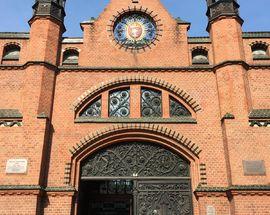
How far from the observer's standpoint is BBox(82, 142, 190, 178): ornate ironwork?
1147 centimetres

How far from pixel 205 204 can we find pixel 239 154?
1.75 m

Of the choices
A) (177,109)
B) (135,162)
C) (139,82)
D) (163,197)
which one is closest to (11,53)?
(139,82)

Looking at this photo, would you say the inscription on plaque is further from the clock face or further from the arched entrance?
the clock face

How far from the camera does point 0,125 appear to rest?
1151 cm

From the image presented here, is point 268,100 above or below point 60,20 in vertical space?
below

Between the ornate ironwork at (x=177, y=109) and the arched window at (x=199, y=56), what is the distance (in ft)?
5.58

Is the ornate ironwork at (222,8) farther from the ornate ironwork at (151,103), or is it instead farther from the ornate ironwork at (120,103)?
the ornate ironwork at (120,103)

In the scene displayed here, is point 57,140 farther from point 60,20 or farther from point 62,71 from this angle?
point 60,20

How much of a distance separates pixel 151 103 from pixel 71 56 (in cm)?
336

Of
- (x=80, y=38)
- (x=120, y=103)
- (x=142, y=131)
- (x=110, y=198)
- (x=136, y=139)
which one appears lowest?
(x=110, y=198)

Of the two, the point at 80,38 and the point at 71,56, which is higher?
the point at 80,38

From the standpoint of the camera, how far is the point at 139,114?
1209 centimetres

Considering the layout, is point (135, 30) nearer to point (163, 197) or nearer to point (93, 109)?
point (93, 109)

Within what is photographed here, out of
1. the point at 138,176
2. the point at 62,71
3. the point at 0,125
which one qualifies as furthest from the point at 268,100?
the point at 0,125
